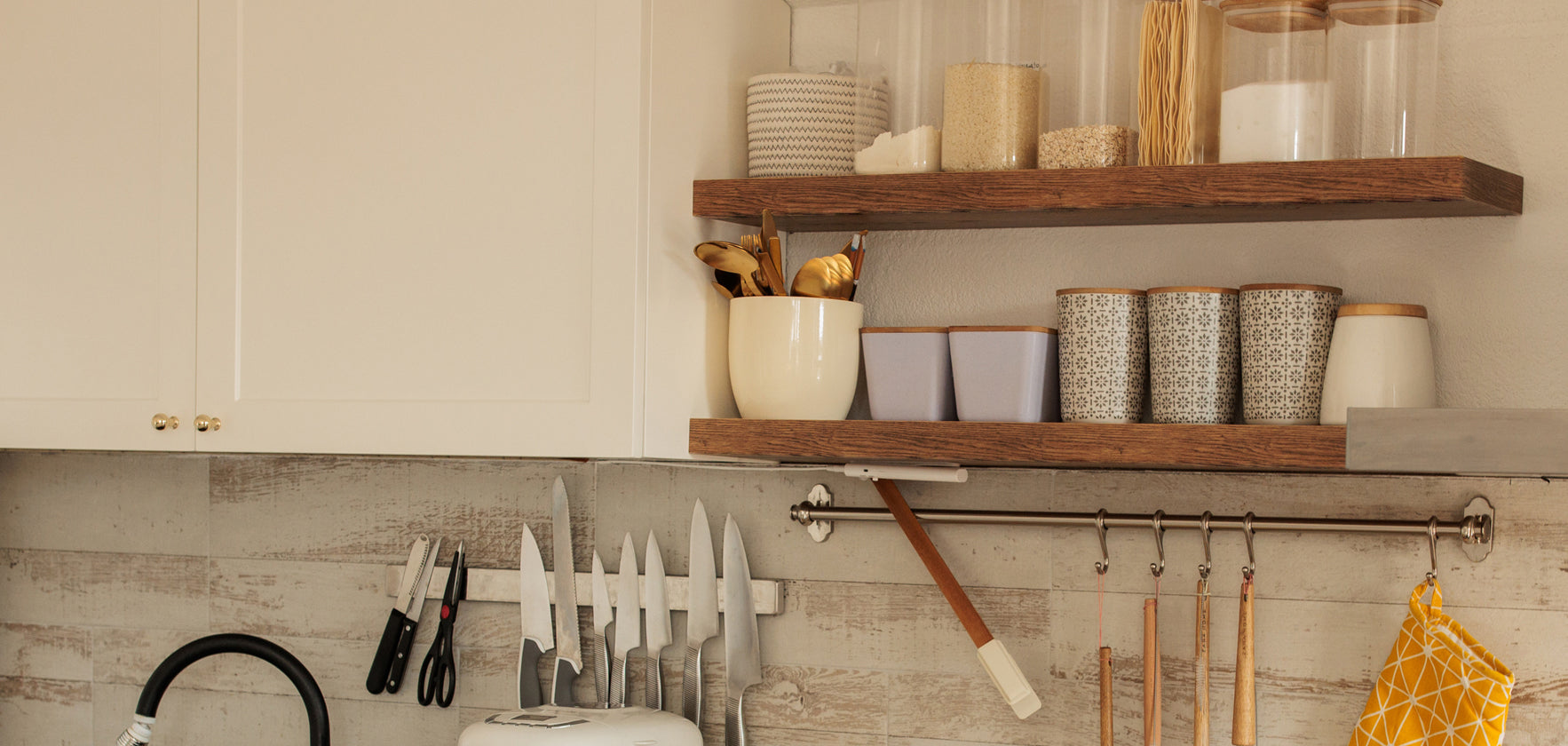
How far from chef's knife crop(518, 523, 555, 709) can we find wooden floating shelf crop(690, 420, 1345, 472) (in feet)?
1.41

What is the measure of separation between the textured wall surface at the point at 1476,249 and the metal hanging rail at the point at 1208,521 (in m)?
0.13

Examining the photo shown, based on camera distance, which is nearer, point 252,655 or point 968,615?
point 968,615

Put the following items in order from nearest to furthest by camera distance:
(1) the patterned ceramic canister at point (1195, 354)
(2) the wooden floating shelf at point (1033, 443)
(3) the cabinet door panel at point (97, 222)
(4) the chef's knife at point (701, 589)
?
(2) the wooden floating shelf at point (1033, 443)
(1) the patterned ceramic canister at point (1195, 354)
(3) the cabinet door panel at point (97, 222)
(4) the chef's knife at point (701, 589)

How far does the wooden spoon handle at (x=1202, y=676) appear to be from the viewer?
148 cm

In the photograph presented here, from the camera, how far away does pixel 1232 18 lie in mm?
1342

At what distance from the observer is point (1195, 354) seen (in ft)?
4.59

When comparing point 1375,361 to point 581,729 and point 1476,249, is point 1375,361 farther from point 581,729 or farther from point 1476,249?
point 581,729

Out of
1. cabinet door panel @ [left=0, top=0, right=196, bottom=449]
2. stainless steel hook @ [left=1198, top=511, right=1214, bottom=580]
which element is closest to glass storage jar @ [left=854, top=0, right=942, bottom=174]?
stainless steel hook @ [left=1198, top=511, right=1214, bottom=580]

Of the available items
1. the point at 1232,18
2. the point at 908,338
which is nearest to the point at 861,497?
the point at 908,338

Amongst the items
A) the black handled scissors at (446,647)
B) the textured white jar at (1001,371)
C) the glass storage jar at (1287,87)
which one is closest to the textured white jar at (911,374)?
the textured white jar at (1001,371)

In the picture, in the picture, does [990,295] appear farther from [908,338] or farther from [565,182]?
[565,182]

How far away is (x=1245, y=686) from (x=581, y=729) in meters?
0.74

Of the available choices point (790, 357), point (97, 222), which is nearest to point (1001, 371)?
point (790, 357)

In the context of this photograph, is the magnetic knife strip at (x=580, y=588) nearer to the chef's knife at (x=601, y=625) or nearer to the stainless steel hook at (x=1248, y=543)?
the chef's knife at (x=601, y=625)
